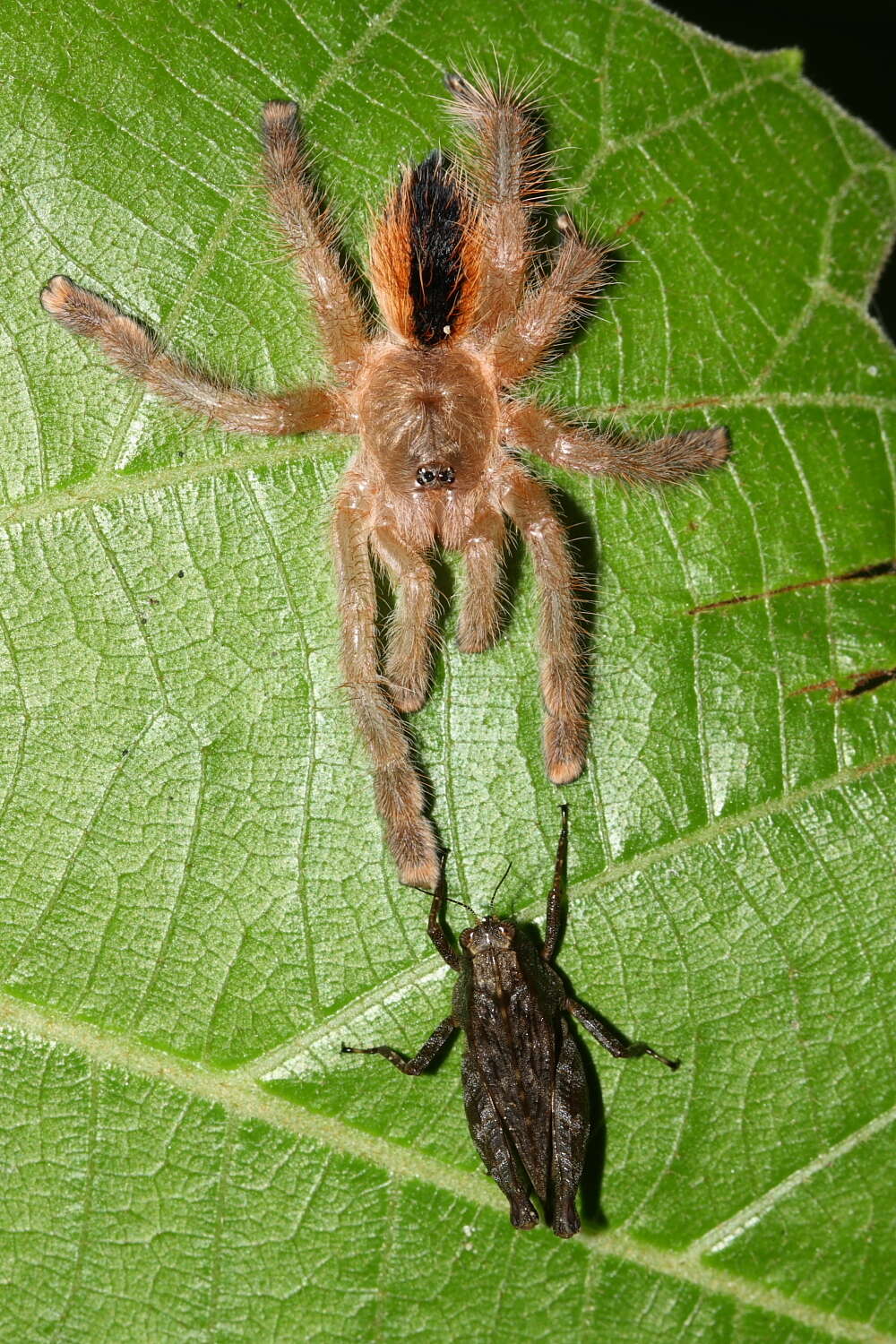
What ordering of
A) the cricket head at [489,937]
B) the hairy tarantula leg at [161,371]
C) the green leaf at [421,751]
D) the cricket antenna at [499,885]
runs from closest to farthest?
the hairy tarantula leg at [161,371], the green leaf at [421,751], the cricket head at [489,937], the cricket antenna at [499,885]

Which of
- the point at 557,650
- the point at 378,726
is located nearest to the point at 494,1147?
the point at 378,726

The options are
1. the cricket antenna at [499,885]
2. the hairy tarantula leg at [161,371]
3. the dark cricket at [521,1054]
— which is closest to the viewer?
the hairy tarantula leg at [161,371]

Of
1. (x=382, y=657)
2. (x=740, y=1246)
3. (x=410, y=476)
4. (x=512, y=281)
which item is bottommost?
(x=740, y=1246)

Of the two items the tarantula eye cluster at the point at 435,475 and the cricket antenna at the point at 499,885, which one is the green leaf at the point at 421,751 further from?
the tarantula eye cluster at the point at 435,475

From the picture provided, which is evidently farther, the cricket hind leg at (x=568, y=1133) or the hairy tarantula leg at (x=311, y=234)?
the cricket hind leg at (x=568, y=1133)

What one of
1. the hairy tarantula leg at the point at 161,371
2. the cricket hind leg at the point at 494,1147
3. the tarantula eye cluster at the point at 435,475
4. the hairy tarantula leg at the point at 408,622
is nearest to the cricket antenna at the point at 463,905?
the cricket hind leg at the point at 494,1147

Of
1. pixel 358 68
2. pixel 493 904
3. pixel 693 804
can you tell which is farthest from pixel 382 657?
pixel 358 68

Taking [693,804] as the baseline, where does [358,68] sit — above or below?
above

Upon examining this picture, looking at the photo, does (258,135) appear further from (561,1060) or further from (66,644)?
(561,1060)

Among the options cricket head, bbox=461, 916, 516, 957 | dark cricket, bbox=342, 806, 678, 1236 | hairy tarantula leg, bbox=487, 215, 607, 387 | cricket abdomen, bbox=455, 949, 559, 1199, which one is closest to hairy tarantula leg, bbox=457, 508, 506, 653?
hairy tarantula leg, bbox=487, 215, 607, 387
